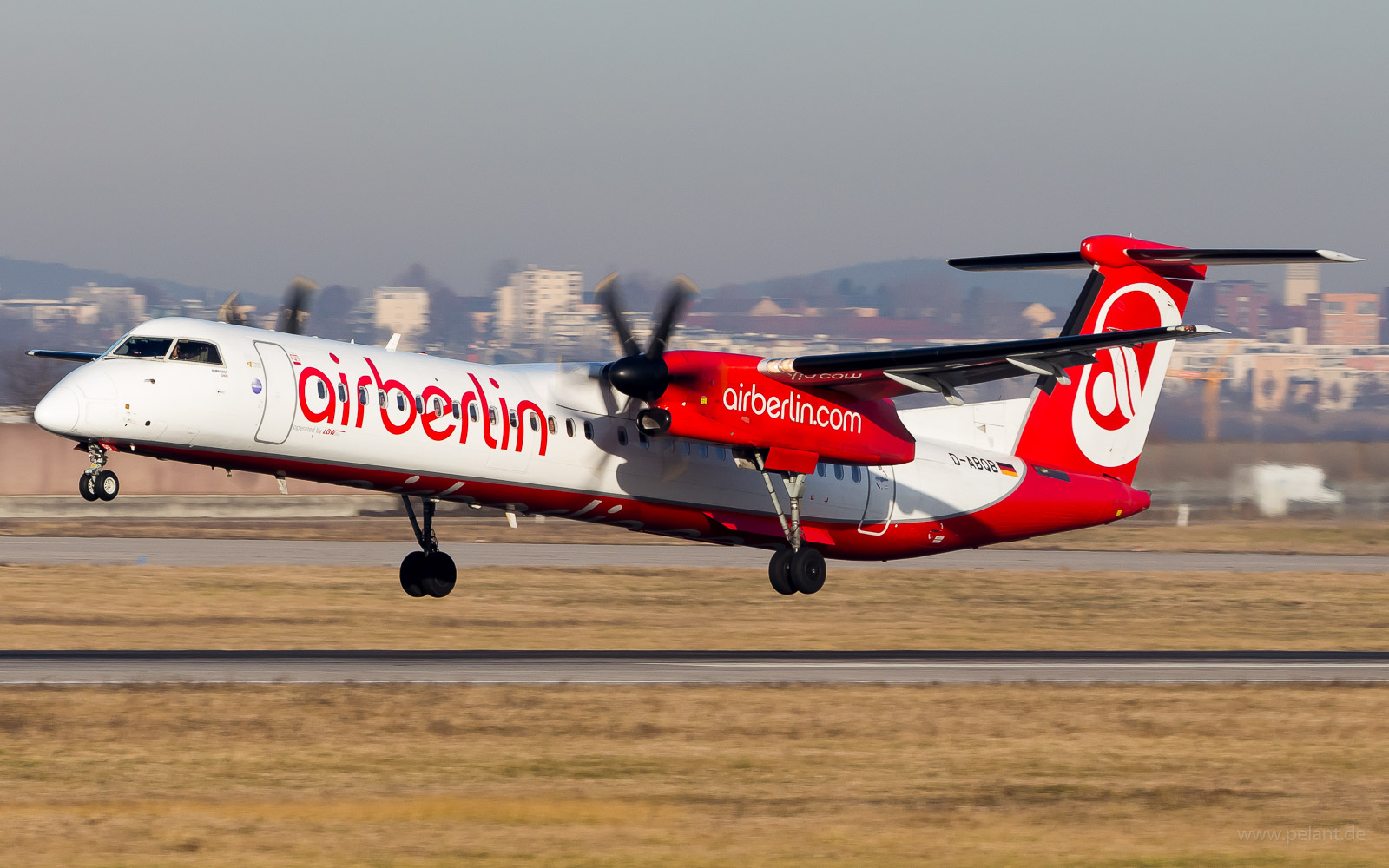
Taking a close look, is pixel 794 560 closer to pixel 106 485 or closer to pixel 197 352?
pixel 197 352

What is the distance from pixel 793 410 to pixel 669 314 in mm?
2815

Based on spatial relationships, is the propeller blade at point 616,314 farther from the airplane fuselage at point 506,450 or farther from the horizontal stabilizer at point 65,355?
the horizontal stabilizer at point 65,355

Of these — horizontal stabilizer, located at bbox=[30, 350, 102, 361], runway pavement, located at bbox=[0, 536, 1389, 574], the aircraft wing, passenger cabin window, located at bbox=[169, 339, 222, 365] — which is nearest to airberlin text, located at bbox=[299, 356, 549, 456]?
passenger cabin window, located at bbox=[169, 339, 222, 365]

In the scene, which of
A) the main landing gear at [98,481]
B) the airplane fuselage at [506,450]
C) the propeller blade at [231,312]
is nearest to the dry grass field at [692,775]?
the main landing gear at [98,481]

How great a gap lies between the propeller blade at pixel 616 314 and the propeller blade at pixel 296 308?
5043mm

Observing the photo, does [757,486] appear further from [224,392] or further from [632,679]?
[224,392]

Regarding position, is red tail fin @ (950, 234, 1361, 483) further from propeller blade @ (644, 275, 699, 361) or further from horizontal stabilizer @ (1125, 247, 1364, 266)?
propeller blade @ (644, 275, 699, 361)

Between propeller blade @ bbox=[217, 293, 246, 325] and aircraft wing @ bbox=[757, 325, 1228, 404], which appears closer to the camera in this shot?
aircraft wing @ bbox=[757, 325, 1228, 404]

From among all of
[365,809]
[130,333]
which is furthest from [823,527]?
[365,809]

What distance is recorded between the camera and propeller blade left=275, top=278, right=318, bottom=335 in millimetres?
25203

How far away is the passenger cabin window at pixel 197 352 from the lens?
826 inches

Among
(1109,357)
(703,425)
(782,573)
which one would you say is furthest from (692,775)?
(1109,357)

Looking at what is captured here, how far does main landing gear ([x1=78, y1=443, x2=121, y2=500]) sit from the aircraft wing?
10.9 m

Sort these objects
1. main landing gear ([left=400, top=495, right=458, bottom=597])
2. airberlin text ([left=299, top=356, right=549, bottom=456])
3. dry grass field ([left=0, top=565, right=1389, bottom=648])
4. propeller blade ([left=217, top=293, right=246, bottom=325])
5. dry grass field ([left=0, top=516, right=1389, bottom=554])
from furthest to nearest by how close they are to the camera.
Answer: dry grass field ([left=0, top=516, right=1389, bottom=554]) → dry grass field ([left=0, top=565, right=1389, bottom=648]) → main landing gear ([left=400, top=495, right=458, bottom=597]) → propeller blade ([left=217, top=293, right=246, bottom=325]) → airberlin text ([left=299, top=356, right=549, bottom=456])
